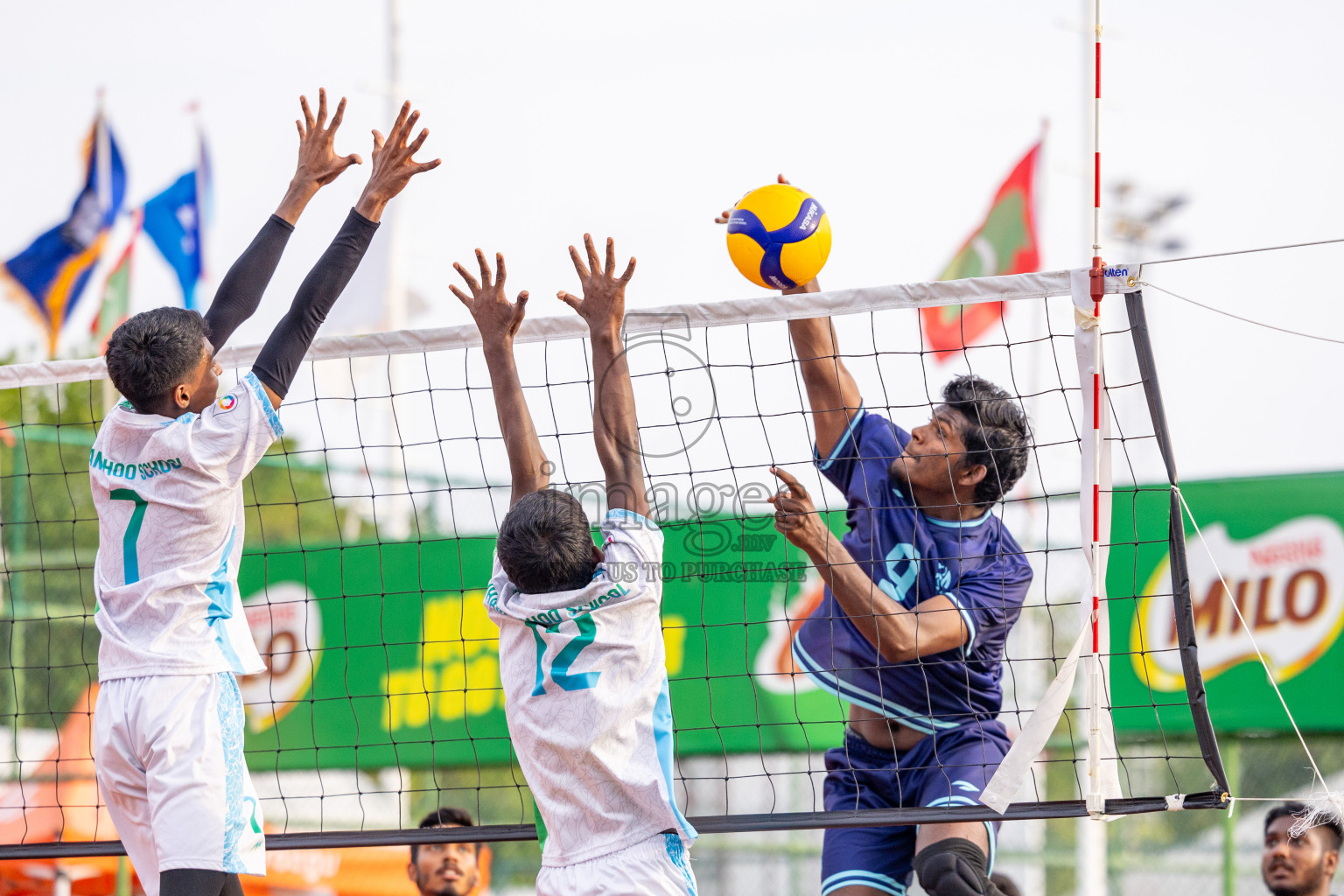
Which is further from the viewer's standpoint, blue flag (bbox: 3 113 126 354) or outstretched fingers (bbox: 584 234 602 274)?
blue flag (bbox: 3 113 126 354)

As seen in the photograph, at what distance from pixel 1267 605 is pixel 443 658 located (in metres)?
5.85

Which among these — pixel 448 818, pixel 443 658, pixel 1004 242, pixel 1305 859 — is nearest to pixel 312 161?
pixel 448 818

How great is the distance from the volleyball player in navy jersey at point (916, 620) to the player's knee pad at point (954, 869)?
6 centimetres

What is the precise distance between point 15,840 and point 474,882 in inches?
184

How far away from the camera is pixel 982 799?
386 centimetres

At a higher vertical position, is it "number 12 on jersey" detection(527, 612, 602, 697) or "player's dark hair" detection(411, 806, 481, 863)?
"number 12 on jersey" detection(527, 612, 602, 697)

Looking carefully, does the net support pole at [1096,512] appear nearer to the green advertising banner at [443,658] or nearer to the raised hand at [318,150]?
the raised hand at [318,150]

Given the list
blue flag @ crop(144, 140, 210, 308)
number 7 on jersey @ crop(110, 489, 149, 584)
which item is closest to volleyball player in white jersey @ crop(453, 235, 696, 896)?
number 7 on jersey @ crop(110, 489, 149, 584)

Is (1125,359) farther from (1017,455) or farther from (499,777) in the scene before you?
(499,777)

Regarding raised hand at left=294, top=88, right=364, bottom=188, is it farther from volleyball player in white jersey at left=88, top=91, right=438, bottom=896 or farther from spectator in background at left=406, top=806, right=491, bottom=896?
spectator in background at left=406, top=806, right=491, bottom=896

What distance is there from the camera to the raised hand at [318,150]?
4.08 meters

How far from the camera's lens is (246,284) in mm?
3959

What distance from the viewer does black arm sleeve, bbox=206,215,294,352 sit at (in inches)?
155

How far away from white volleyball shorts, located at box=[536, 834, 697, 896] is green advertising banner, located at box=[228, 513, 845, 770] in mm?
5302
